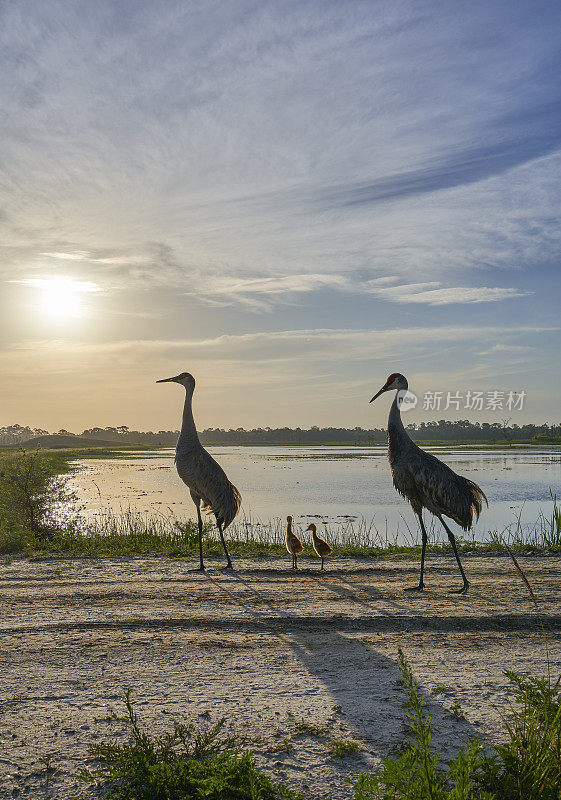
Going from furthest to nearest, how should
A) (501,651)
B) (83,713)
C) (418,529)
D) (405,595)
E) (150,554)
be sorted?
1. (418,529)
2. (150,554)
3. (405,595)
4. (501,651)
5. (83,713)

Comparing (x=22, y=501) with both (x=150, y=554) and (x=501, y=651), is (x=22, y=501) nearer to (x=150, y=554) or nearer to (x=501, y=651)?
(x=150, y=554)

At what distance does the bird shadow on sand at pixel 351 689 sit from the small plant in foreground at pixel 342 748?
67 mm

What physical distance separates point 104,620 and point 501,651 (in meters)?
Result: 5.04

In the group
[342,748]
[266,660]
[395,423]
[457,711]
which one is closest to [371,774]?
[342,748]

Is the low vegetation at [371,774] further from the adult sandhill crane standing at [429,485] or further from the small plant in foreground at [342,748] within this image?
the adult sandhill crane standing at [429,485]

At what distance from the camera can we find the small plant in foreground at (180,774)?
13.2 ft

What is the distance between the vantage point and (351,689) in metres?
5.75

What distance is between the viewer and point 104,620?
7965 millimetres

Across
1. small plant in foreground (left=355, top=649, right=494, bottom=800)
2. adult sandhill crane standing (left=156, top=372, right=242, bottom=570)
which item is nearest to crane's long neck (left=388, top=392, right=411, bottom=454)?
adult sandhill crane standing (left=156, top=372, right=242, bottom=570)

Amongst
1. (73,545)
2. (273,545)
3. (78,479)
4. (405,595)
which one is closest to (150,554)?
(73,545)

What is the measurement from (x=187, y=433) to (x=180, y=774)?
348 inches

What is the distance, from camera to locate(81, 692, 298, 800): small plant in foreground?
404 cm

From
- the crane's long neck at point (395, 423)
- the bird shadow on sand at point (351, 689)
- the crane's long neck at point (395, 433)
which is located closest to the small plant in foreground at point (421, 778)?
the bird shadow on sand at point (351, 689)

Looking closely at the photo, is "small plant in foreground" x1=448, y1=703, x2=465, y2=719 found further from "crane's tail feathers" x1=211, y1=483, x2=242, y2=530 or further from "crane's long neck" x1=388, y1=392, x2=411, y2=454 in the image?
"crane's tail feathers" x1=211, y1=483, x2=242, y2=530
